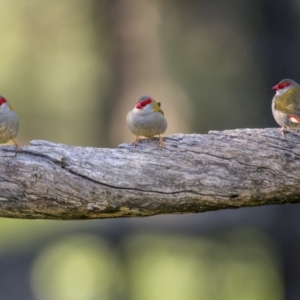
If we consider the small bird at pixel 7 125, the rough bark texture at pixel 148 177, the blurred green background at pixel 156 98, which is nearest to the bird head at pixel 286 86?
the rough bark texture at pixel 148 177

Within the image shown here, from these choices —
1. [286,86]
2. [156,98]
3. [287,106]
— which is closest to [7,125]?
[287,106]

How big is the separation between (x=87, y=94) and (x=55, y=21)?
161 cm

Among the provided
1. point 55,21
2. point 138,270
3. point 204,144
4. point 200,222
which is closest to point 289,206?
point 200,222

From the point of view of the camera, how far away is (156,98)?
11.0 metres

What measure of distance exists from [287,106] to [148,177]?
1474 mm

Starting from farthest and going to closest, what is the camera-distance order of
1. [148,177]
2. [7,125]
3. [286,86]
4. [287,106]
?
[286,86] < [287,106] < [7,125] < [148,177]

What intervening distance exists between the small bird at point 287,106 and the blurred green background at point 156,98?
11.5 feet

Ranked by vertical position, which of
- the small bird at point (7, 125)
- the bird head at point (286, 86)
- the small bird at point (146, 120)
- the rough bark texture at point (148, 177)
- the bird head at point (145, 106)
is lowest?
the rough bark texture at point (148, 177)

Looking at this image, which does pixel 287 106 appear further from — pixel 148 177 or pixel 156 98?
pixel 156 98

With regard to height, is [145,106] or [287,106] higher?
[287,106]

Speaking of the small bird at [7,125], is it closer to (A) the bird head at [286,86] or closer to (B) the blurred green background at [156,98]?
(A) the bird head at [286,86]

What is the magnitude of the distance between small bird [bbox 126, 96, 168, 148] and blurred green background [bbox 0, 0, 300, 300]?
4.33 meters

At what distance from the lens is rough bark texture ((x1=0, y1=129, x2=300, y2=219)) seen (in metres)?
4.29

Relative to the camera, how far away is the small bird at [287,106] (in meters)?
5.02
